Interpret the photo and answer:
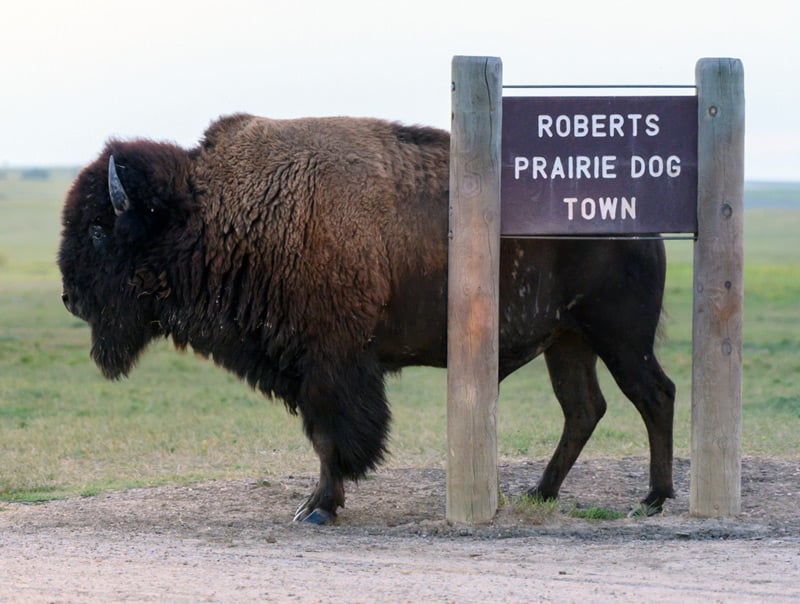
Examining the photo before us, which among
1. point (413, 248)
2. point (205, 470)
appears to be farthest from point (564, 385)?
point (205, 470)

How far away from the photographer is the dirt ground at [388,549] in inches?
209

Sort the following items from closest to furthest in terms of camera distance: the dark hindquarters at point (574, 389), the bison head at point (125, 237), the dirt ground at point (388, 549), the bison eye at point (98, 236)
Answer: the dirt ground at point (388, 549) → the bison head at point (125, 237) → the bison eye at point (98, 236) → the dark hindquarters at point (574, 389)

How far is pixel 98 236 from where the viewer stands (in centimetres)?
801

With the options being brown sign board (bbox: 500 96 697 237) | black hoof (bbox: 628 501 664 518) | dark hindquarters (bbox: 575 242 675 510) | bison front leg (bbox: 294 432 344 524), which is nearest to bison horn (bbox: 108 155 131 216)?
bison front leg (bbox: 294 432 344 524)

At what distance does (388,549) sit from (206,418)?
662 centimetres

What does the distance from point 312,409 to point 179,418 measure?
5.46 meters

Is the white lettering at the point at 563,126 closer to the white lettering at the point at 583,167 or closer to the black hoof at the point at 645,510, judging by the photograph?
the white lettering at the point at 583,167

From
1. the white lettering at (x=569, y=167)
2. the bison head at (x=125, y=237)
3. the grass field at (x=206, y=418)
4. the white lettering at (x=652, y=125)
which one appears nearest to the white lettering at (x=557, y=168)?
the white lettering at (x=569, y=167)

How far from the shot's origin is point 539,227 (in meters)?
7.08

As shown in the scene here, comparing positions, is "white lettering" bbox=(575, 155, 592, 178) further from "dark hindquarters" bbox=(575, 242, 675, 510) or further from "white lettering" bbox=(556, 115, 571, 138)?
"dark hindquarters" bbox=(575, 242, 675, 510)

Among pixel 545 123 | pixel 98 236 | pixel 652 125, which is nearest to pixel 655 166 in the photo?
pixel 652 125

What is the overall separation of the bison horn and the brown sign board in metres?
2.36

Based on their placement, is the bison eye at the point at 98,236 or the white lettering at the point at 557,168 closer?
the white lettering at the point at 557,168

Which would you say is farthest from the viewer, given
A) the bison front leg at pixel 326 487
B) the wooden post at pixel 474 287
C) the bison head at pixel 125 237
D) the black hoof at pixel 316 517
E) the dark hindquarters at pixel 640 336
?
the bison head at pixel 125 237
